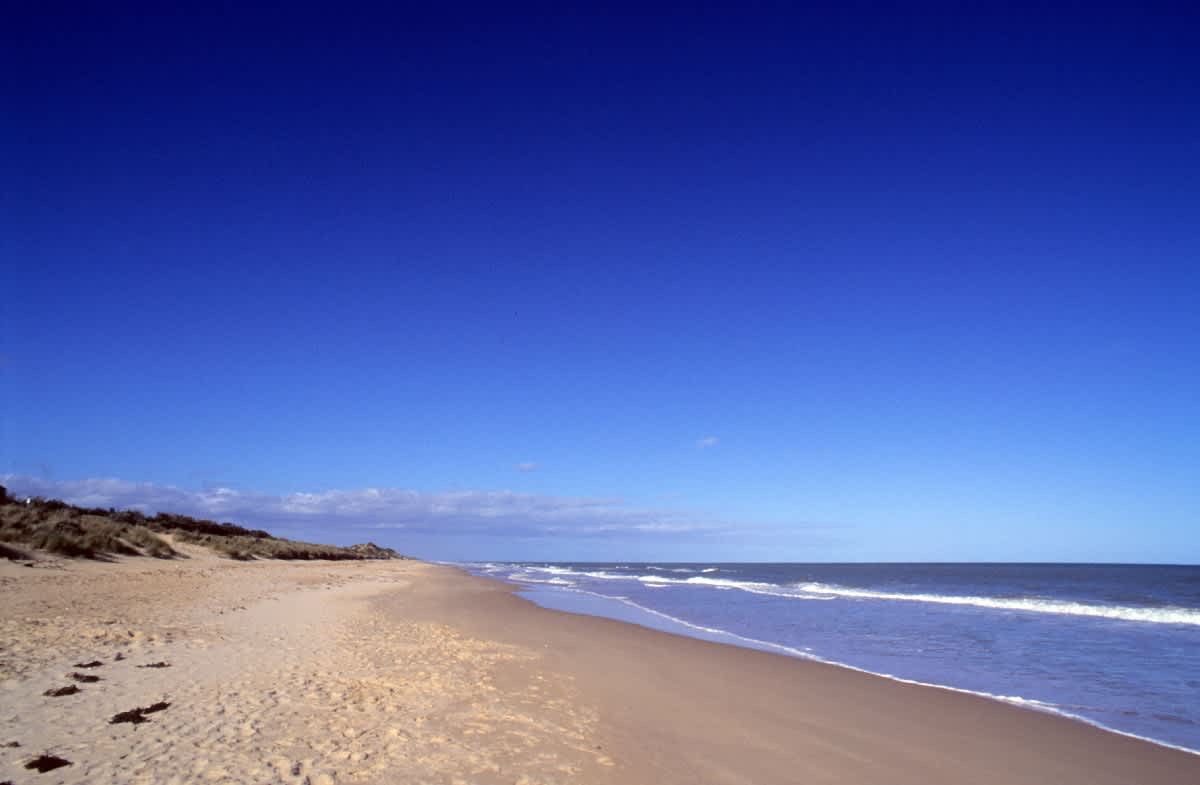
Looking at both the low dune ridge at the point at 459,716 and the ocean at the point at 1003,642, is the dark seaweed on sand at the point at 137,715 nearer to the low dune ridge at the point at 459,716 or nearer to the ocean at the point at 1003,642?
the low dune ridge at the point at 459,716

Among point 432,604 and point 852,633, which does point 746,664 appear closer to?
point 852,633

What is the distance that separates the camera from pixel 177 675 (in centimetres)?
871

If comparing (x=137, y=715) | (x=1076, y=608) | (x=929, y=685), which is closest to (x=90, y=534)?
(x=137, y=715)

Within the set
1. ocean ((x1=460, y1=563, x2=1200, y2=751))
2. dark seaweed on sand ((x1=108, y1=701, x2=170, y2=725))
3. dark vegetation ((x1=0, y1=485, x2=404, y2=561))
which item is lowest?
ocean ((x1=460, y1=563, x2=1200, y2=751))

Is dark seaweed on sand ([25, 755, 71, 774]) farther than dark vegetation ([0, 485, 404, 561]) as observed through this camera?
No

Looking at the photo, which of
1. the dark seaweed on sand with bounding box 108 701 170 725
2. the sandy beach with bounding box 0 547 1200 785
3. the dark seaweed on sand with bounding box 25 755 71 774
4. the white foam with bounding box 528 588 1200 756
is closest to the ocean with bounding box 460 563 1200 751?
the white foam with bounding box 528 588 1200 756

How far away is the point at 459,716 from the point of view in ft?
26.4

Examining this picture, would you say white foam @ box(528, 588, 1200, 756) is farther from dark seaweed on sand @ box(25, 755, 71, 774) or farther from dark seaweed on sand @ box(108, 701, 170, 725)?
dark seaweed on sand @ box(25, 755, 71, 774)

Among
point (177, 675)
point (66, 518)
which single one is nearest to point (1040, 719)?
point (177, 675)

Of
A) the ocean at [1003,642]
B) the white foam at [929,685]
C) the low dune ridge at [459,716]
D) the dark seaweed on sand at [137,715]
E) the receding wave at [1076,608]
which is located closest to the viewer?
the low dune ridge at [459,716]

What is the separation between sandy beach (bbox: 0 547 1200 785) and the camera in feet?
20.2

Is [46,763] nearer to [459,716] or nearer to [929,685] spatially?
[459,716]

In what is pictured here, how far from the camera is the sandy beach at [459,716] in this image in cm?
616

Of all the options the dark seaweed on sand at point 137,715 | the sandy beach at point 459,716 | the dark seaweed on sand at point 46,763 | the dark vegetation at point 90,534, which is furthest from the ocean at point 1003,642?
the dark vegetation at point 90,534
